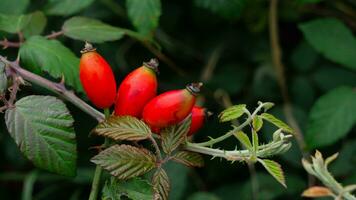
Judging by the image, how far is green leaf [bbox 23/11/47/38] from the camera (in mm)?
1728

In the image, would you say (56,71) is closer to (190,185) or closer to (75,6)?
(75,6)

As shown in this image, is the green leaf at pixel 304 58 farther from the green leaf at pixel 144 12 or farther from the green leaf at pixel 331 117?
the green leaf at pixel 144 12

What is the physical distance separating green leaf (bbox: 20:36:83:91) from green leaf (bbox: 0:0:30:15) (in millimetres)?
284

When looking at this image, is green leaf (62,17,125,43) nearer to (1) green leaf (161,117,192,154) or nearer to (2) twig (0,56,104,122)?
(2) twig (0,56,104,122)

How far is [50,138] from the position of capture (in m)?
1.23

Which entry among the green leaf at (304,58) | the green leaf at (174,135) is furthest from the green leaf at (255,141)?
the green leaf at (304,58)

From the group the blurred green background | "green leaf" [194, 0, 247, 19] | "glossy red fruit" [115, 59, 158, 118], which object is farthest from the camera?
the blurred green background

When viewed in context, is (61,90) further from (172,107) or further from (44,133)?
(172,107)

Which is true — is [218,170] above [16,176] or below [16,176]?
above

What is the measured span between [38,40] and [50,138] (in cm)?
40

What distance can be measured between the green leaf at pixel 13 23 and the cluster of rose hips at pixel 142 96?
42 centimetres

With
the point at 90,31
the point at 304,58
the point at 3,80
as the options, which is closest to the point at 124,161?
the point at 3,80

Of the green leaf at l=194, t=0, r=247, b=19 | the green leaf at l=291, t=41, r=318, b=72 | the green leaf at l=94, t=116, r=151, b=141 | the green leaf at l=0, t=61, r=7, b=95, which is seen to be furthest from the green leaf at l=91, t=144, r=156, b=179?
the green leaf at l=291, t=41, r=318, b=72

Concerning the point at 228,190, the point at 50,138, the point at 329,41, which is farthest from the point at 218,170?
the point at 50,138
